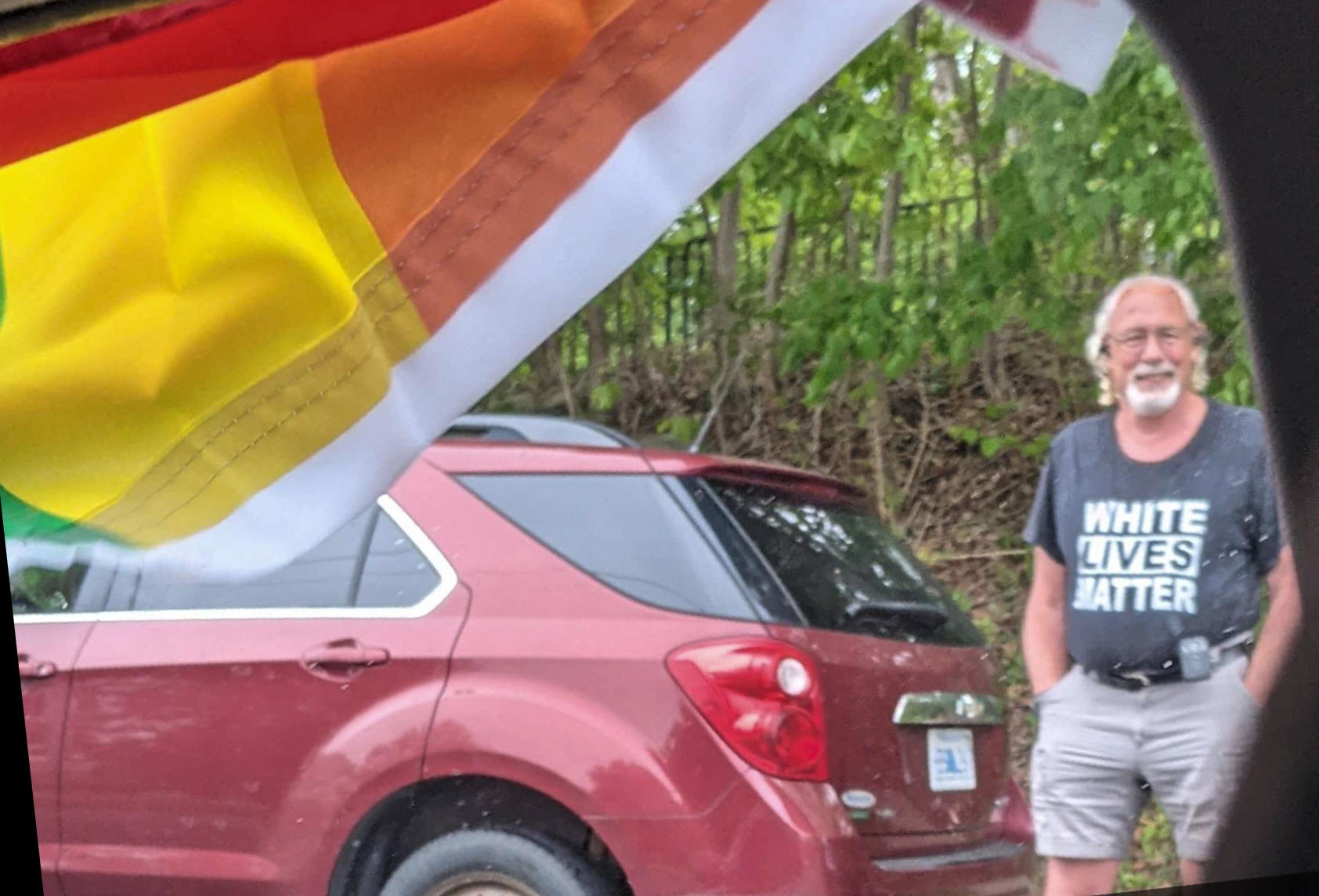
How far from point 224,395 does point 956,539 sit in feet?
3.13

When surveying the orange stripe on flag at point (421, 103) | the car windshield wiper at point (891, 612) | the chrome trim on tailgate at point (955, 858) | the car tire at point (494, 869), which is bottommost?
the car tire at point (494, 869)

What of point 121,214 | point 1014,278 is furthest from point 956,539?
point 121,214

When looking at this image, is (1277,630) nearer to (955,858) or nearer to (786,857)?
(955,858)

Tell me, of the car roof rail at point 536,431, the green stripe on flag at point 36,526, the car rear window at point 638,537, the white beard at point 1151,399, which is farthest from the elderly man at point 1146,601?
the green stripe on flag at point 36,526

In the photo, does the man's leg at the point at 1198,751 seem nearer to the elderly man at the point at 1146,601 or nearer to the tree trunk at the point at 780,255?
the elderly man at the point at 1146,601

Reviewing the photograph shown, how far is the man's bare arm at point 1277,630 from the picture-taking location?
1.54 metres

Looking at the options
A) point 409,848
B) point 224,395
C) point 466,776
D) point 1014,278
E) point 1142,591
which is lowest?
point 409,848

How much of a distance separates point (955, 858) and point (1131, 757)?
24 centimetres

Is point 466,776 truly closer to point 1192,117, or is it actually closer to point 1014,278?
point 1014,278

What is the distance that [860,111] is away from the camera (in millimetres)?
1634

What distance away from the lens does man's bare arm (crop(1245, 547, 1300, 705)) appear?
5.06 feet

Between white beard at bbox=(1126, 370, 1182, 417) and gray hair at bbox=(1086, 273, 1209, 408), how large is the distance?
2cm

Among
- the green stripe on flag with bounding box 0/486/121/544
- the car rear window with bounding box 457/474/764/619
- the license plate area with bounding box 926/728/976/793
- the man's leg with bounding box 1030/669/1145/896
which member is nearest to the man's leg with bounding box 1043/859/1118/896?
the man's leg with bounding box 1030/669/1145/896

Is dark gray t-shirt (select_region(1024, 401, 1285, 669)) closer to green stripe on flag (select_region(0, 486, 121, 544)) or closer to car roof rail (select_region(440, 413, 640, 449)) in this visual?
car roof rail (select_region(440, 413, 640, 449))
